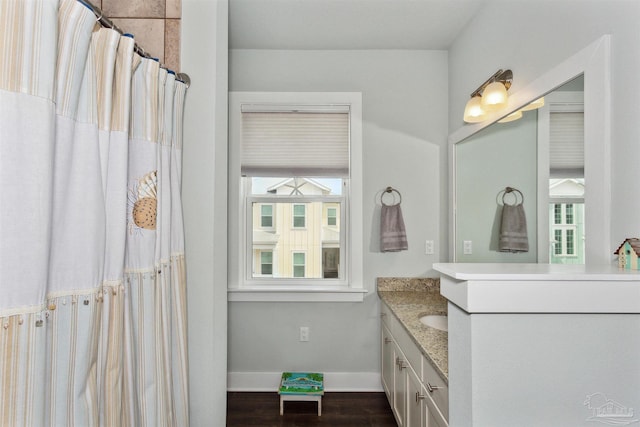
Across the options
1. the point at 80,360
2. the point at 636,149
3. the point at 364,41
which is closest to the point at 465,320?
the point at 636,149

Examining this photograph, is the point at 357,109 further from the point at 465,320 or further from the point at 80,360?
the point at 80,360

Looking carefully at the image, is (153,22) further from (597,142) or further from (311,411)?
(311,411)

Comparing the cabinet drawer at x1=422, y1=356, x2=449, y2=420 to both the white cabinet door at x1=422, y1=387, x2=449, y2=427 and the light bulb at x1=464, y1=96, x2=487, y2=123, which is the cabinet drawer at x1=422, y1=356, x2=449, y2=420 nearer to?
the white cabinet door at x1=422, y1=387, x2=449, y2=427

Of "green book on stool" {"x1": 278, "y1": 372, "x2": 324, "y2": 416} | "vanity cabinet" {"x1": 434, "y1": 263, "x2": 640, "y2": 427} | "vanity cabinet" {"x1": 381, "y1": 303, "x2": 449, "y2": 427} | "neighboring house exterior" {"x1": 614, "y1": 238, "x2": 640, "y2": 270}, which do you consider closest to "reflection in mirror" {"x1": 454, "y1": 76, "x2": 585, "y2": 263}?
"neighboring house exterior" {"x1": 614, "y1": 238, "x2": 640, "y2": 270}

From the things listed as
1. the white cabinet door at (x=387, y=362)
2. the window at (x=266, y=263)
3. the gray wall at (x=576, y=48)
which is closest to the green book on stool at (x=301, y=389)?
the white cabinet door at (x=387, y=362)

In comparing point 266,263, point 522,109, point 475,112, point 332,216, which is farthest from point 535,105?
point 266,263

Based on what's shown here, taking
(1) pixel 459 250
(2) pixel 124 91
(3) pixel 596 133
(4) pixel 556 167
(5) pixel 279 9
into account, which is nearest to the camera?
(2) pixel 124 91

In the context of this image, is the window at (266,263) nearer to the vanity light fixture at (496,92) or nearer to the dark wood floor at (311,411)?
the dark wood floor at (311,411)

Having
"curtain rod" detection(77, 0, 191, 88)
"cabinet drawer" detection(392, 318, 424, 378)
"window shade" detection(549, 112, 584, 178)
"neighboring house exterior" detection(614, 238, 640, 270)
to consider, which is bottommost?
"cabinet drawer" detection(392, 318, 424, 378)

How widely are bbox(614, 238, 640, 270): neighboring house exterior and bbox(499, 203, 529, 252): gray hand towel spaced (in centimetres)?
57

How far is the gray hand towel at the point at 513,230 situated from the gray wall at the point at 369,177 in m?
0.85

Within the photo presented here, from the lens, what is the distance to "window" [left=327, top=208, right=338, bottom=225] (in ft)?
9.18

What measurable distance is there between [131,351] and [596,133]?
170 centimetres

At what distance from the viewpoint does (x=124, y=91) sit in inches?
40.4
